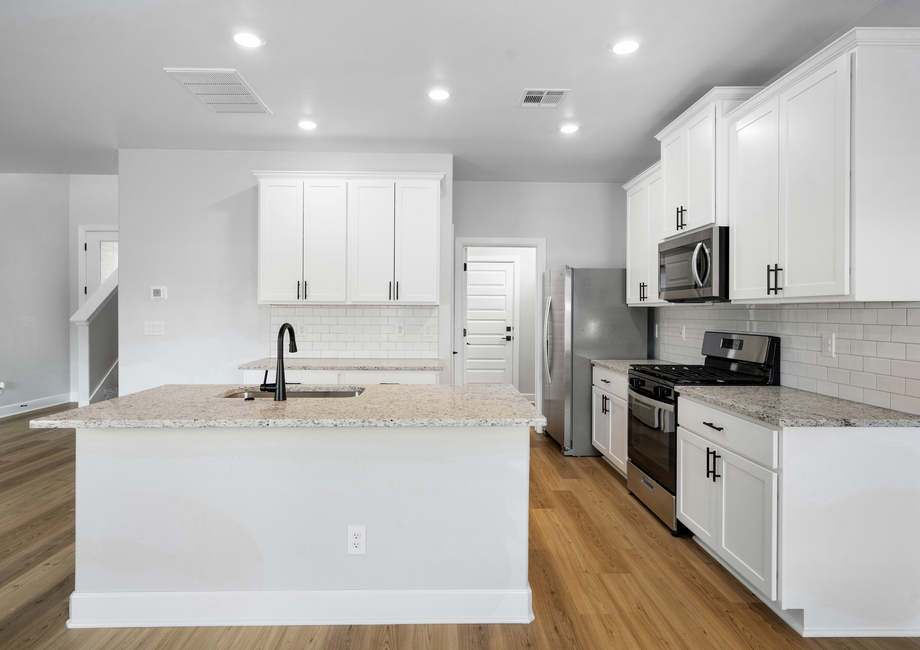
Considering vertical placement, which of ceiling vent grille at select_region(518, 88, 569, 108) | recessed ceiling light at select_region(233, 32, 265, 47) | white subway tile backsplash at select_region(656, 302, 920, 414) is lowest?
white subway tile backsplash at select_region(656, 302, 920, 414)

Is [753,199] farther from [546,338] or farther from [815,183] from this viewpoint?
[546,338]

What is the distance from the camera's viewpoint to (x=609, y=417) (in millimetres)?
4141

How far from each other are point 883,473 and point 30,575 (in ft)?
12.0

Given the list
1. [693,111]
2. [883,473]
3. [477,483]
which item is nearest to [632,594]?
[477,483]

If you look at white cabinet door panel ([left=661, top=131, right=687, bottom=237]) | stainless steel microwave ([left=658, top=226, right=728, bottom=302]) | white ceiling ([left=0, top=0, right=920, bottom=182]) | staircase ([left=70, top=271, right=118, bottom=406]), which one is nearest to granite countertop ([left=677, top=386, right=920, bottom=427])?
stainless steel microwave ([left=658, top=226, right=728, bottom=302])

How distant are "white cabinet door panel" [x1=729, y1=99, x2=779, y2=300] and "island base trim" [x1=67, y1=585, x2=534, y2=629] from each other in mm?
1970

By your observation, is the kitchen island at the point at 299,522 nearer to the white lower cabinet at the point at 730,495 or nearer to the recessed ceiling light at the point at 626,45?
the white lower cabinet at the point at 730,495

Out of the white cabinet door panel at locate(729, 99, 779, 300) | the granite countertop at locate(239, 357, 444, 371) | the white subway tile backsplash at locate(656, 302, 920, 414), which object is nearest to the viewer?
the white subway tile backsplash at locate(656, 302, 920, 414)

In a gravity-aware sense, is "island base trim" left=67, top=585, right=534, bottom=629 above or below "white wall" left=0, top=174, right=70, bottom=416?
below

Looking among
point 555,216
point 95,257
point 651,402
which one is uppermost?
point 555,216

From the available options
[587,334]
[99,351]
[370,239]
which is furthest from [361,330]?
[99,351]

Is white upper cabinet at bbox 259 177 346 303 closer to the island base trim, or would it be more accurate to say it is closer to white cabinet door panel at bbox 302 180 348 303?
white cabinet door panel at bbox 302 180 348 303

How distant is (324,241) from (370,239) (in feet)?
1.21

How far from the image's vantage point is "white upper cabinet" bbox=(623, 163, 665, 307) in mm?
3777
